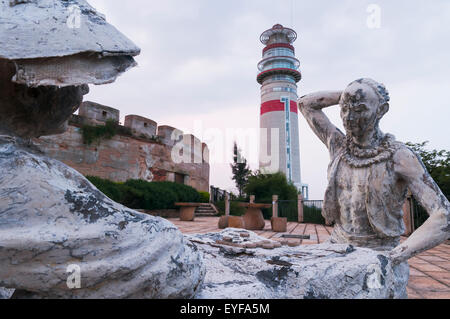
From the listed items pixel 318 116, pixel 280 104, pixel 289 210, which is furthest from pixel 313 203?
pixel 280 104

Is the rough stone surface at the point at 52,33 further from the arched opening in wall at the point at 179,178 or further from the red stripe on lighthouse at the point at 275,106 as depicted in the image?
the red stripe on lighthouse at the point at 275,106

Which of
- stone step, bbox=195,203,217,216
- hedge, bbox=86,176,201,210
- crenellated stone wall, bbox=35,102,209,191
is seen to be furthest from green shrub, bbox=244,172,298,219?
hedge, bbox=86,176,201,210

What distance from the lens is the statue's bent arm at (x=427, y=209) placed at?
1.25 m

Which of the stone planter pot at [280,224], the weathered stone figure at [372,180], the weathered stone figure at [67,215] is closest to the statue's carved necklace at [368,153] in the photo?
the weathered stone figure at [372,180]

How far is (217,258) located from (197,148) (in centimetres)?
1687

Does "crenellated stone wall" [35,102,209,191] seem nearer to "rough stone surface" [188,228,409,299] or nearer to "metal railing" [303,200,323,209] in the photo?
"metal railing" [303,200,323,209]

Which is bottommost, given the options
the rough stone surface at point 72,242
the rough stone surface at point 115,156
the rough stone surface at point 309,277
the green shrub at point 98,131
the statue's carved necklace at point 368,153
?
the rough stone surface at point 309,277

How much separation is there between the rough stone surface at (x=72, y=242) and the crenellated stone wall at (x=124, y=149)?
10.6 m

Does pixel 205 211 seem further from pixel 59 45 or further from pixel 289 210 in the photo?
pixel 59 45

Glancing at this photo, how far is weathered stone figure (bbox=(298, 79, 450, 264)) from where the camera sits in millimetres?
1366

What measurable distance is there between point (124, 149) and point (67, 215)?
42.7 feet

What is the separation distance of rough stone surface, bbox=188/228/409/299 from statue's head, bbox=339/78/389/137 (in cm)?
64
